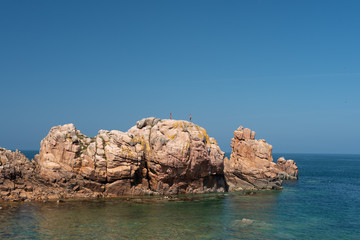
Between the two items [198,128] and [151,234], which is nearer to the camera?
[151,234]

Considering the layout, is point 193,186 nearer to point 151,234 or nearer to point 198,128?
point 198,128

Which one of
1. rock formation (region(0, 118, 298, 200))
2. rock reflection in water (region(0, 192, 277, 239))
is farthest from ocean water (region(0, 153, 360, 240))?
rock formation (region(0, 118, 298, 200))

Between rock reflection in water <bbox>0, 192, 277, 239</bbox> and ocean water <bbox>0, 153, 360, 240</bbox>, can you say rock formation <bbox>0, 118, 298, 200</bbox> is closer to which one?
ocean water <bbox>0, 153, 360, 240</bbox>

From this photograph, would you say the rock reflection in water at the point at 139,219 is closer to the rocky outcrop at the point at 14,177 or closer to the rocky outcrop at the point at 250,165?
the rocky outcrop at the point at 14,177

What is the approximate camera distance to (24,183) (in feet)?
187

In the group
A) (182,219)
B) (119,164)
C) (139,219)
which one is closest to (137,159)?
(119,164)

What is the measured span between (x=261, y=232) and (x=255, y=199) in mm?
24614

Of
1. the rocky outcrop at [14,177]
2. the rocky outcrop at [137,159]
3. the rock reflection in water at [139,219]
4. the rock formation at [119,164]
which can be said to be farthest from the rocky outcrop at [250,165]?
the rocky outcrop at [14,177]

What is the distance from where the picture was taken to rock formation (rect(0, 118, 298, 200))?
57844mm

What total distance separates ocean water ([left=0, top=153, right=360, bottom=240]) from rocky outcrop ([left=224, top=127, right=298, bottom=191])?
15272 mm

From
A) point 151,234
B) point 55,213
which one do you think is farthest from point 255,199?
point 55,213

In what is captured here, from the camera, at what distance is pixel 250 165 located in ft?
277

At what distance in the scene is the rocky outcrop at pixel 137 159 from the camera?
60094mm

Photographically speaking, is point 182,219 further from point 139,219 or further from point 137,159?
point 137,159
